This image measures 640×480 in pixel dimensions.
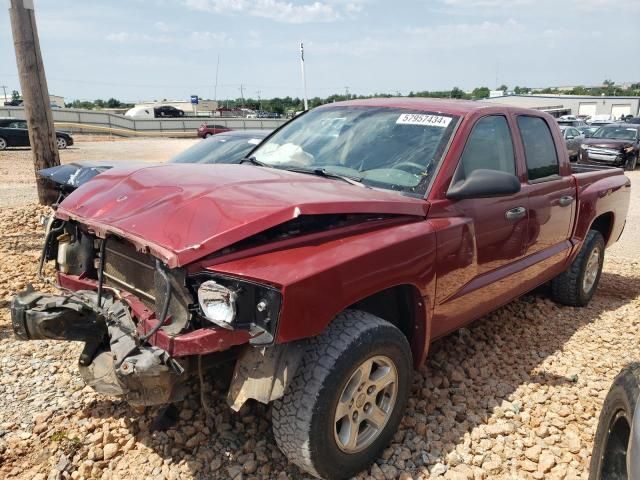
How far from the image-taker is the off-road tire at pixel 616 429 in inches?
81.7

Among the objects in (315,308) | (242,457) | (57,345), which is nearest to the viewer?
(315,308)

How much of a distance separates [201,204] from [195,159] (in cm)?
430

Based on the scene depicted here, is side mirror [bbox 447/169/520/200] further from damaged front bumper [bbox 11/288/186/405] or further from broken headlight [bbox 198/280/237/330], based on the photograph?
damaged front bumper [bbox 11/288/186/405]

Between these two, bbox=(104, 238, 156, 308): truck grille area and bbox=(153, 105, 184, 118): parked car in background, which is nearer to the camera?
bbox=(104, 238, 156, 308): truck grille area

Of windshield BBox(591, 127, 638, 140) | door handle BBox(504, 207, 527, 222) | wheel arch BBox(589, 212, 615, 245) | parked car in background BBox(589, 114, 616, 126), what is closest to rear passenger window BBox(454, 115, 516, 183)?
door handle BBox(504, 207, 527, 222)

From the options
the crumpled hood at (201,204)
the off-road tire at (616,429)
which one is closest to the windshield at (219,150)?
the crumpled hood at (201,204)

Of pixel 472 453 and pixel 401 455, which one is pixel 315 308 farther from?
pixel 472 453

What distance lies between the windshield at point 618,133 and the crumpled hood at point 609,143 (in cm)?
76

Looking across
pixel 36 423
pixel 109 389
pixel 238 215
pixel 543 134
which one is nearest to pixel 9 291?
pixel 36 423

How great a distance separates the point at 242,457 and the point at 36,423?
1.26m

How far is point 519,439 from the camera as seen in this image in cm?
304

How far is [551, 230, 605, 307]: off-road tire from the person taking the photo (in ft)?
15.9

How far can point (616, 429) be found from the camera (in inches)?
86.9

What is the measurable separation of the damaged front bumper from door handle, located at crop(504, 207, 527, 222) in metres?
2.33
